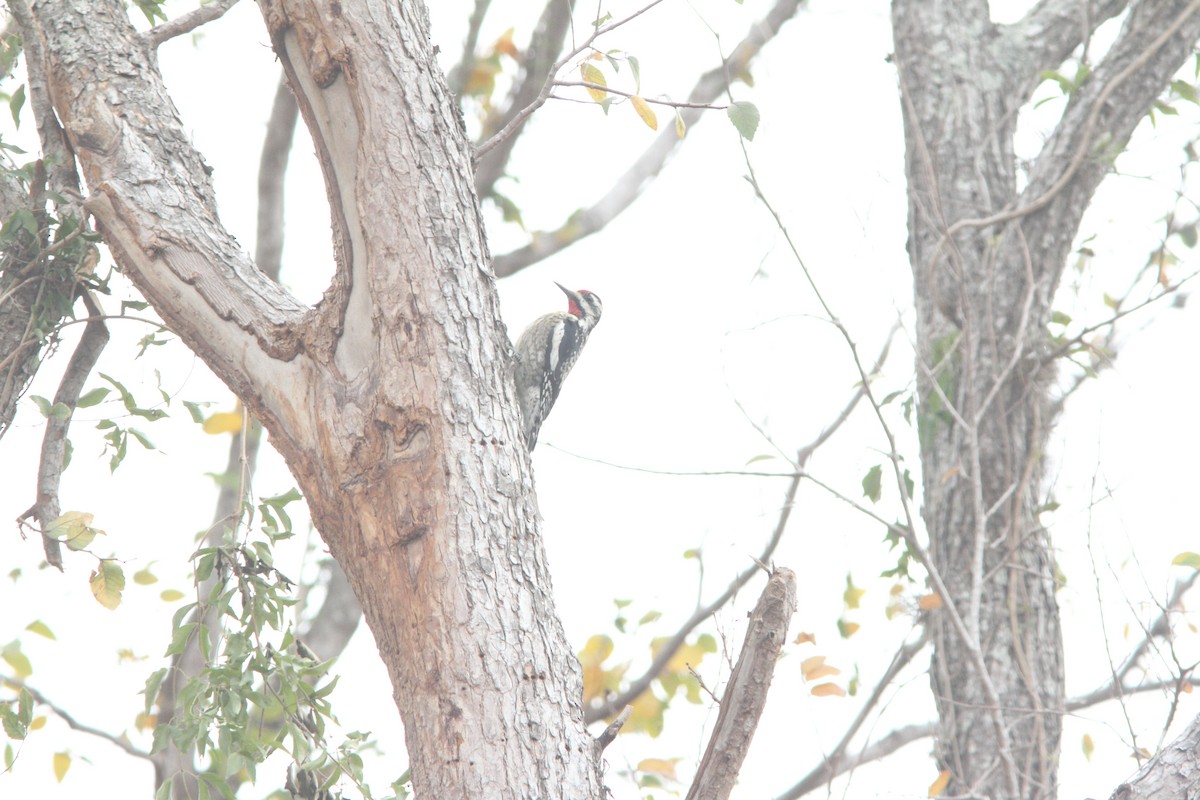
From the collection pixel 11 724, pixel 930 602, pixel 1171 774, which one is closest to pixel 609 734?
pixel 1171 774

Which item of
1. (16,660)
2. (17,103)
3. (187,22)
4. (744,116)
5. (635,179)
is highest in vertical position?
(635,179)

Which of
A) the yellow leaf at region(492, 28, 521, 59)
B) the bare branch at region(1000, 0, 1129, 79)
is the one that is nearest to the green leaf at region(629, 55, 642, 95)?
the bare branch at region(1000, 0, 1129, 79)

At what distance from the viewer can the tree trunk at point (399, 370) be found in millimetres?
2057

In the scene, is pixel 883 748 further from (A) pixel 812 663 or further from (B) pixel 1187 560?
(B) pixel 1187 560

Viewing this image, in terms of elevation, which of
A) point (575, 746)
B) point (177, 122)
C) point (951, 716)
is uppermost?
point (177, 122)

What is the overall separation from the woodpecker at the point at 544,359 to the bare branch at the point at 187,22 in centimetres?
207

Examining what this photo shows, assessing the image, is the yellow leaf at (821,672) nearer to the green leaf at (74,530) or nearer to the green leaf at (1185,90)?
the green leaf at (74,530)

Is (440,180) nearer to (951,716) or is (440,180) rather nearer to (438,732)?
(438,732)

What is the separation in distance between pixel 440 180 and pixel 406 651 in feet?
3.17

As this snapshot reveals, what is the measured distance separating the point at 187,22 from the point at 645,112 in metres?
1.24

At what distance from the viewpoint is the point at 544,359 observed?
16.4 feet

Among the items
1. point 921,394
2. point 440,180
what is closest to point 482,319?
point 440,180

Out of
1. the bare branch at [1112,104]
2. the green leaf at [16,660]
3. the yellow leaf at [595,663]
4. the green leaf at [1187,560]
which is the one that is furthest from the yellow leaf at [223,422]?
the green leaf at [1187,560]

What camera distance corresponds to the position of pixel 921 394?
4387mm
